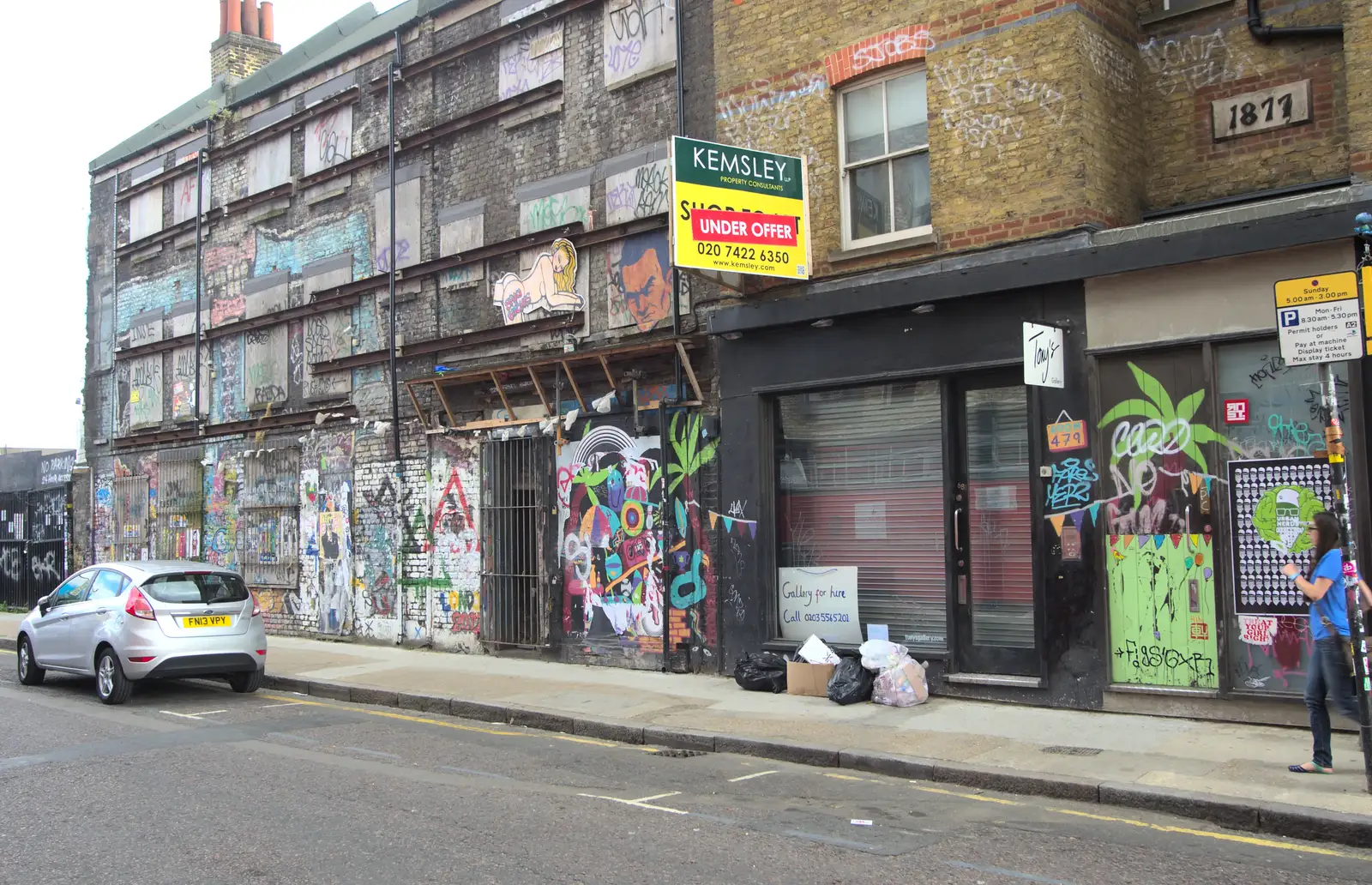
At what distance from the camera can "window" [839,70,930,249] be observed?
11.7 meters

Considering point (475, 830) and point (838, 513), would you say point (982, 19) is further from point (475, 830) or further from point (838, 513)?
A: point (475, 830)

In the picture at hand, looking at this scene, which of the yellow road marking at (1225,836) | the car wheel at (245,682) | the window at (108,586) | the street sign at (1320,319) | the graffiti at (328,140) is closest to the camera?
the yellow road marking at (1225,836)

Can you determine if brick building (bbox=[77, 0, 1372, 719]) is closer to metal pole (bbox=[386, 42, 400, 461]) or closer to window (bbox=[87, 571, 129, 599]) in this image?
metal pole (bbox=[386, 42, 400, 461])

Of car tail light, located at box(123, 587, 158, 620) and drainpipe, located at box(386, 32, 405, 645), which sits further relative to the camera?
drainpipe, located at box(386, 32, 405, 645)

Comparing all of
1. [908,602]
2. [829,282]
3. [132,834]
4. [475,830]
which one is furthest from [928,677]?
[132,834]

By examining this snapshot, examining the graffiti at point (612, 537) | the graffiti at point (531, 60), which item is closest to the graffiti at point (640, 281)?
the graffiti at point (612, 537)

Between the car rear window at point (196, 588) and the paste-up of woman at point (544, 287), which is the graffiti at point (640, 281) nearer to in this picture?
the paste-up of woman at point (544, 287)

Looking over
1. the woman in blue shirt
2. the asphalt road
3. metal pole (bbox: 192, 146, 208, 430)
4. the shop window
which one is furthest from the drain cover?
metal pole (bbox: 192, 146, 208, 430)

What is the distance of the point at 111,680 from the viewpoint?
12.4 metres

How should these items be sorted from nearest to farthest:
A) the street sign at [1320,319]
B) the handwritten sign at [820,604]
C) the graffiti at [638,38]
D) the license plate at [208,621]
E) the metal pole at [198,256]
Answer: the street sign at [1320,319], the handwritten sign at [820,604], the license plate at [208,621], the graffiti at [638,38], the metal pole at [198,256]

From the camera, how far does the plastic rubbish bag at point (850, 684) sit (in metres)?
10.9

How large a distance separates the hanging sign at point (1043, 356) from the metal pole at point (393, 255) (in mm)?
10164

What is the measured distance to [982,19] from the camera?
11047mm

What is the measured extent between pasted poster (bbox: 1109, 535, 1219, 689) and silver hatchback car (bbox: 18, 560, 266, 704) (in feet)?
30.3
